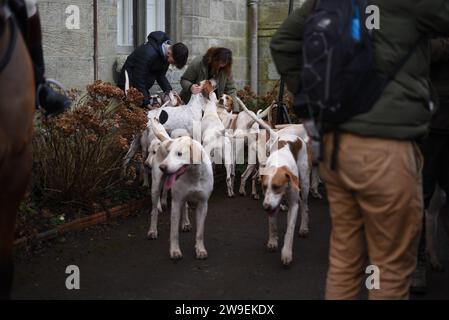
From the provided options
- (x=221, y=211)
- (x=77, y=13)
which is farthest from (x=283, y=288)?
(x=77, y=13)

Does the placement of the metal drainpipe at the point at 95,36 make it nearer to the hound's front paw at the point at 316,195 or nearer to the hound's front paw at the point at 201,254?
the hound's front paw at the point at 316,195

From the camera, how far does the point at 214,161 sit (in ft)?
30.6

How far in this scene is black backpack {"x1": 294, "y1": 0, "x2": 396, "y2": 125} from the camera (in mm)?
3312

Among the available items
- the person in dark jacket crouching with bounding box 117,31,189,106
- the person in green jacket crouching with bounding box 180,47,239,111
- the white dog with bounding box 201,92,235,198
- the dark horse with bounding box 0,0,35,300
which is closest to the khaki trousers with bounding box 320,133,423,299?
the dark horse with bounding box 0,0,35,300

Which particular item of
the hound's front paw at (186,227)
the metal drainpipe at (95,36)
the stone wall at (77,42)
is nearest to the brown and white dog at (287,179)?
the hound's front paw at (186,227)

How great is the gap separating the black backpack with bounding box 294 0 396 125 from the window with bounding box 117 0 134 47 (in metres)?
8.15

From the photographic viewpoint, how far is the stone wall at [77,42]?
30.3ft

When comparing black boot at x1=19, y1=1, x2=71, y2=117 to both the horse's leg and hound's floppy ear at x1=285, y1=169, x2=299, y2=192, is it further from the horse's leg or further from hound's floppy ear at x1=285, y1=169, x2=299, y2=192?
hound's floppy ear at x1=285, y1=169, x2=299, y2=192

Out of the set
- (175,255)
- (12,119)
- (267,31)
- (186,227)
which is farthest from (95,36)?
(12,119)

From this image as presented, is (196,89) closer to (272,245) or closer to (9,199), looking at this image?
(272,245)

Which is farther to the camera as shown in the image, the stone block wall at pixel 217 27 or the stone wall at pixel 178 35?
the stone block wall at pixel 217 27

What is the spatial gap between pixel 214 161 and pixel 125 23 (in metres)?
3.26

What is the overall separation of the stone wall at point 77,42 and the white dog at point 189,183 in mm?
3485

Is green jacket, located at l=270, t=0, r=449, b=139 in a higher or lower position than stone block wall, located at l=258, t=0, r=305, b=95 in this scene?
lower
